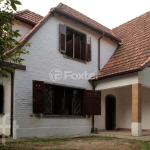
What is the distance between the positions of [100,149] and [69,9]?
987 centimetres

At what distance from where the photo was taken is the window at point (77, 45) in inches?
487

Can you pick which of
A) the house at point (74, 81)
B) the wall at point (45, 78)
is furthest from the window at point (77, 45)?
the wall at point (45, 78)

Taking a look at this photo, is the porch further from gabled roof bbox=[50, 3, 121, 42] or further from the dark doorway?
gabled roof bbox=[50, 3, 121, 42]

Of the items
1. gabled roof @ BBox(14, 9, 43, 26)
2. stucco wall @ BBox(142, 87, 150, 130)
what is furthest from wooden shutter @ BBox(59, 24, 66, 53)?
stucco wall @ BBox(142, 87, 150, 130)

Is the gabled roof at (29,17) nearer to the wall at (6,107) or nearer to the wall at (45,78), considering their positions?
the wall at (45,78)

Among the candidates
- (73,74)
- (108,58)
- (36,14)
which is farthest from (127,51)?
(36,14)

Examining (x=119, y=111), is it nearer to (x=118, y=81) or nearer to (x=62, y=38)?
(x=118, y=81)

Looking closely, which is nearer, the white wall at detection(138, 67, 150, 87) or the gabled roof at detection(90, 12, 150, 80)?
the white wall at detection(138, 67, 150, 87)

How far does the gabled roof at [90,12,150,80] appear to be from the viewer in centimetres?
1125

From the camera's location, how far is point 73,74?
39.4ft

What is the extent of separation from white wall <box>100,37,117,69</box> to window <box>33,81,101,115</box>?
2.18m

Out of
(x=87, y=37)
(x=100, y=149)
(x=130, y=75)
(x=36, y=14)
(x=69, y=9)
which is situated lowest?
(x=100, y=149)

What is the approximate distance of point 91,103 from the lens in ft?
40.3

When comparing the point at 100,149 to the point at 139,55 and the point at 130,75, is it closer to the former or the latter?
the point at 130,75
